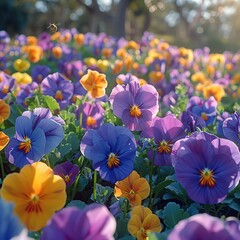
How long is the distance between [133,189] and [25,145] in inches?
15.8

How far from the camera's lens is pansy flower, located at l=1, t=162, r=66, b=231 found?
1.23 meters

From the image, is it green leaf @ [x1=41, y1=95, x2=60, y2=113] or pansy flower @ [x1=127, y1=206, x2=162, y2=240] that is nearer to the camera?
pansy flower @ [x1=127, y1=206, x2=162, y2=240]

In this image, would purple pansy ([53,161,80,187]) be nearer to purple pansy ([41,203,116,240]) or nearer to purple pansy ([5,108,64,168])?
purple pansy ([5,108,64,168])

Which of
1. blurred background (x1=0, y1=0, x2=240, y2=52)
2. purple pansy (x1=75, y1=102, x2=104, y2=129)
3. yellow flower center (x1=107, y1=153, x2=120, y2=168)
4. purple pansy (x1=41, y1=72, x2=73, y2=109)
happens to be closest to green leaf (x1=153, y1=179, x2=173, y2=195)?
yellow flower center (x1=107, y1=153, x2=120, y2=168)

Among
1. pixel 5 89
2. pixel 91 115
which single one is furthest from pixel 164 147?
pixel 5 89

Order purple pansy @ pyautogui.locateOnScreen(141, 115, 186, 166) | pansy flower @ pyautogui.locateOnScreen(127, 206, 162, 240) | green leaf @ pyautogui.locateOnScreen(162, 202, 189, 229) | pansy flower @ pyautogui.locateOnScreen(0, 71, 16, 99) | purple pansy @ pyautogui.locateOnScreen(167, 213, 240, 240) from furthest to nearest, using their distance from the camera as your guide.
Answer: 1. pansy flower @ pyautogui.locateOnScreen(0, 71, 16, 99)
2. purple pansy @ pyautogui.locateOnScreen(141, 115, 186, 166)
3. green leaf @ pyautogui.locateOnScreen(162, 202, 189, 229)
4. pansy flower @ pyautogui.locateOnScreen(127, 206, 162, 240)
5. purple pansy @ pyautogui.locateOnScreen(167, 213, 240, 240)

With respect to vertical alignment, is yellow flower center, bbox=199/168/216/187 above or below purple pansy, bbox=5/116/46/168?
below

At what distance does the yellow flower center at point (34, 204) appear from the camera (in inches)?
48.5

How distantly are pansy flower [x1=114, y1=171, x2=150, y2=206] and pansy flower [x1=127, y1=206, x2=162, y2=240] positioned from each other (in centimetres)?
18

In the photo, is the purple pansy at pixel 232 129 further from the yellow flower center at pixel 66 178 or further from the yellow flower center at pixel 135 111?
the yellow flower center at pixel 66 178

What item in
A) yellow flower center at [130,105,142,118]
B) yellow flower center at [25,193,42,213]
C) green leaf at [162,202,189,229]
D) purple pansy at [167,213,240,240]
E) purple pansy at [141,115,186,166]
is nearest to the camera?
purple pansy at [167,213,240,240]

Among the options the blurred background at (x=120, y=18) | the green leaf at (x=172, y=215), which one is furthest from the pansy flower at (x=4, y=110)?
the blurred background at (x=120, y=18)

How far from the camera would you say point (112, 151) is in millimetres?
1719

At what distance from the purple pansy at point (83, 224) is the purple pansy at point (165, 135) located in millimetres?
917
